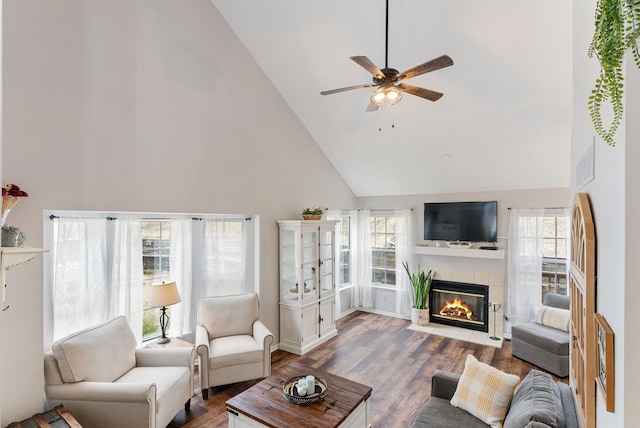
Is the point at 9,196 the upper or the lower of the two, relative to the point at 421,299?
upper

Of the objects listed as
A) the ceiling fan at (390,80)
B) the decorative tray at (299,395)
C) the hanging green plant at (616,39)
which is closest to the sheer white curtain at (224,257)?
the decorative tray at (299,395)

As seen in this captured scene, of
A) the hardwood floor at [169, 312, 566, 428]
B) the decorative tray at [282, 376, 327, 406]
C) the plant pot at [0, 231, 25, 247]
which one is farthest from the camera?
the hardwood floor at [169, 312, 566, 428]

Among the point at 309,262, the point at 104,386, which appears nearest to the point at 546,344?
the point at 309,262

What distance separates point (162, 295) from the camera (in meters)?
3.44

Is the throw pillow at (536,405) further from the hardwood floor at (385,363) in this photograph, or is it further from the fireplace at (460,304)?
the fireplace at (460,304)

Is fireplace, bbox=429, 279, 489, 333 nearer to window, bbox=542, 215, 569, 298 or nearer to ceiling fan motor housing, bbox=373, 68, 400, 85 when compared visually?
window, bbox=542, 215, 569, 298

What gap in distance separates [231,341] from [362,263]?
3.48 metres

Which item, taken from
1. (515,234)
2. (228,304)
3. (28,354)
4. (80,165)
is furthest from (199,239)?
(515,234)

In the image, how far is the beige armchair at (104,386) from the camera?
8.20ft

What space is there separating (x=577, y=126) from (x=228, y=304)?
378 cm

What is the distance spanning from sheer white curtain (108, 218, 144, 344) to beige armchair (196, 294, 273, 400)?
67 cm

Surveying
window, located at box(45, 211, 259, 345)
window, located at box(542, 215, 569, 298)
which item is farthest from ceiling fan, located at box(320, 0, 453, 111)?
window, located at box(542, 215, 569, 298)

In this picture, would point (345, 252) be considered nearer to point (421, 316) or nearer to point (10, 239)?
point (421, 316)

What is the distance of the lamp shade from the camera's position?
11.2ft
